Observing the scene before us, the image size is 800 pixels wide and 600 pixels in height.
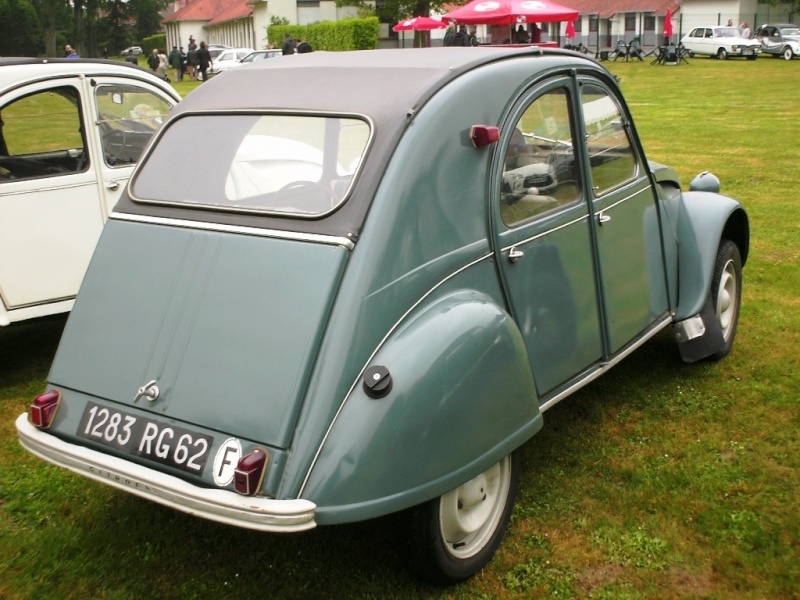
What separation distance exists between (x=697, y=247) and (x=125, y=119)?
3.96m

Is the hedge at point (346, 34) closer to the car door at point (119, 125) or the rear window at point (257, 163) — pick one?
the car door at point (119, 125)

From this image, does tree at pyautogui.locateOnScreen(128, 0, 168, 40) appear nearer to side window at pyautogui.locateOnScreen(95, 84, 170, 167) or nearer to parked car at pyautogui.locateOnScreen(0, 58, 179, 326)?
side window at pyautogui.locateOnScreen(95, 84, 170, 167)

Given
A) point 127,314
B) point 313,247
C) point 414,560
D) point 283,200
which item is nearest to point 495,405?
point 414,560

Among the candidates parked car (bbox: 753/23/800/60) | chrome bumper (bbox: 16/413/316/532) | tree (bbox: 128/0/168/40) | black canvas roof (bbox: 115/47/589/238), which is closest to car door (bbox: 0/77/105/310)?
black canvas roof (bbox: 115/47/589/238)

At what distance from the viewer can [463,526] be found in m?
3.41

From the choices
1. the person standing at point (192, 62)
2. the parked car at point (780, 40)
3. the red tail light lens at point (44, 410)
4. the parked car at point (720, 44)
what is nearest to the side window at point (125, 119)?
the red tail light lens at point (44, 410)

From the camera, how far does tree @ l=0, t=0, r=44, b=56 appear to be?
67.8 meters

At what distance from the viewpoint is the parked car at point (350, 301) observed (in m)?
2.99

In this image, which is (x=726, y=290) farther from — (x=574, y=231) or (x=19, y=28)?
(x=19, y=28)

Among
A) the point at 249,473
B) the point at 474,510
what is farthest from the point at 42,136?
the point at 474,510

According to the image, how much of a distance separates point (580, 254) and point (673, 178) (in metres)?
1.51

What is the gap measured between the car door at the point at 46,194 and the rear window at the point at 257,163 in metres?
2.01

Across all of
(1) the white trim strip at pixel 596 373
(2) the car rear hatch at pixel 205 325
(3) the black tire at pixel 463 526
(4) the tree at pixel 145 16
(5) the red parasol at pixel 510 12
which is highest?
(4) the tree at pixel 145 16

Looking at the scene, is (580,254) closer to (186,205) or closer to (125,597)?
(186,205)
